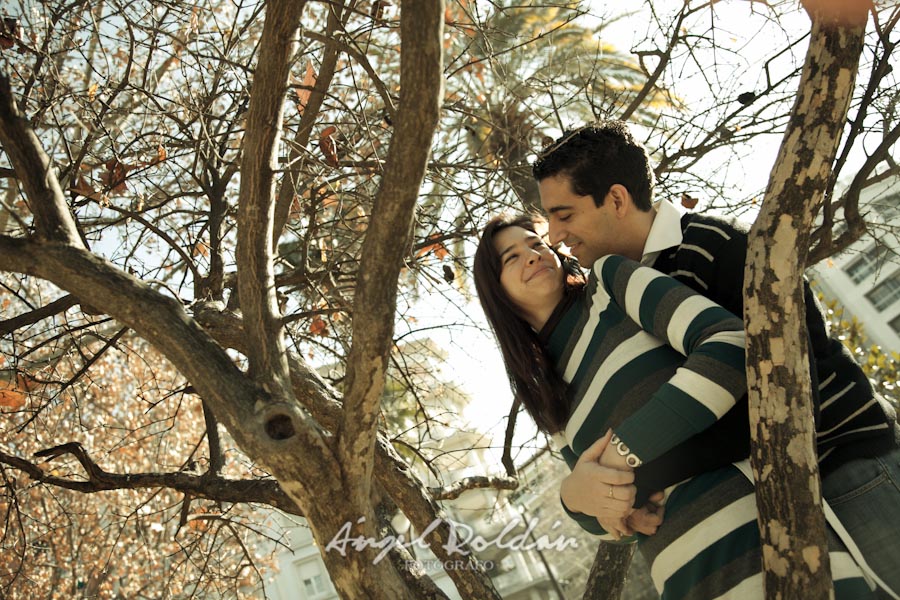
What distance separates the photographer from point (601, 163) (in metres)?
2.09

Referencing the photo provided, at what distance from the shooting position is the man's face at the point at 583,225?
2.06 m

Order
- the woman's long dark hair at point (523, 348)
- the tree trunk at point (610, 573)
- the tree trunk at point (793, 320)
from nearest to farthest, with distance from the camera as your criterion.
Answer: the tree trunk at point (793, 320), the woman's long dark hair at point (523, 348), the tree trunk at point (610, 573)

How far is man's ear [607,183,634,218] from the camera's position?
2049 millimetres

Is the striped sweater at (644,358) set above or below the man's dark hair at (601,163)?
below

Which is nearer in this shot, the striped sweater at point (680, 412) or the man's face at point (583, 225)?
the striped sweater at point (680, 412)

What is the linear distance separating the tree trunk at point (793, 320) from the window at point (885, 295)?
82.5 ft

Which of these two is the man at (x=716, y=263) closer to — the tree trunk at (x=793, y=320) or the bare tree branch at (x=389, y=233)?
the tree trunk at (x=793, y=320)

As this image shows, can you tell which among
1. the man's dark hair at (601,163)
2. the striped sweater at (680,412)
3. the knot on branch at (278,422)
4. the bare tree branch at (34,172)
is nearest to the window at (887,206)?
the man's dark hair at (601,163)

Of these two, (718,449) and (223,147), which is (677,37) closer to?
(223,147)

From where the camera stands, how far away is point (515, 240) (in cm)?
217

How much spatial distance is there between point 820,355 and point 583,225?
2.20 ft

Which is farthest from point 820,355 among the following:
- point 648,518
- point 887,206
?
point 887,206

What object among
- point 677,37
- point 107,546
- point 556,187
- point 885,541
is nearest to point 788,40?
point 677,37

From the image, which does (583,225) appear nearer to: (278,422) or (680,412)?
(680,412)
